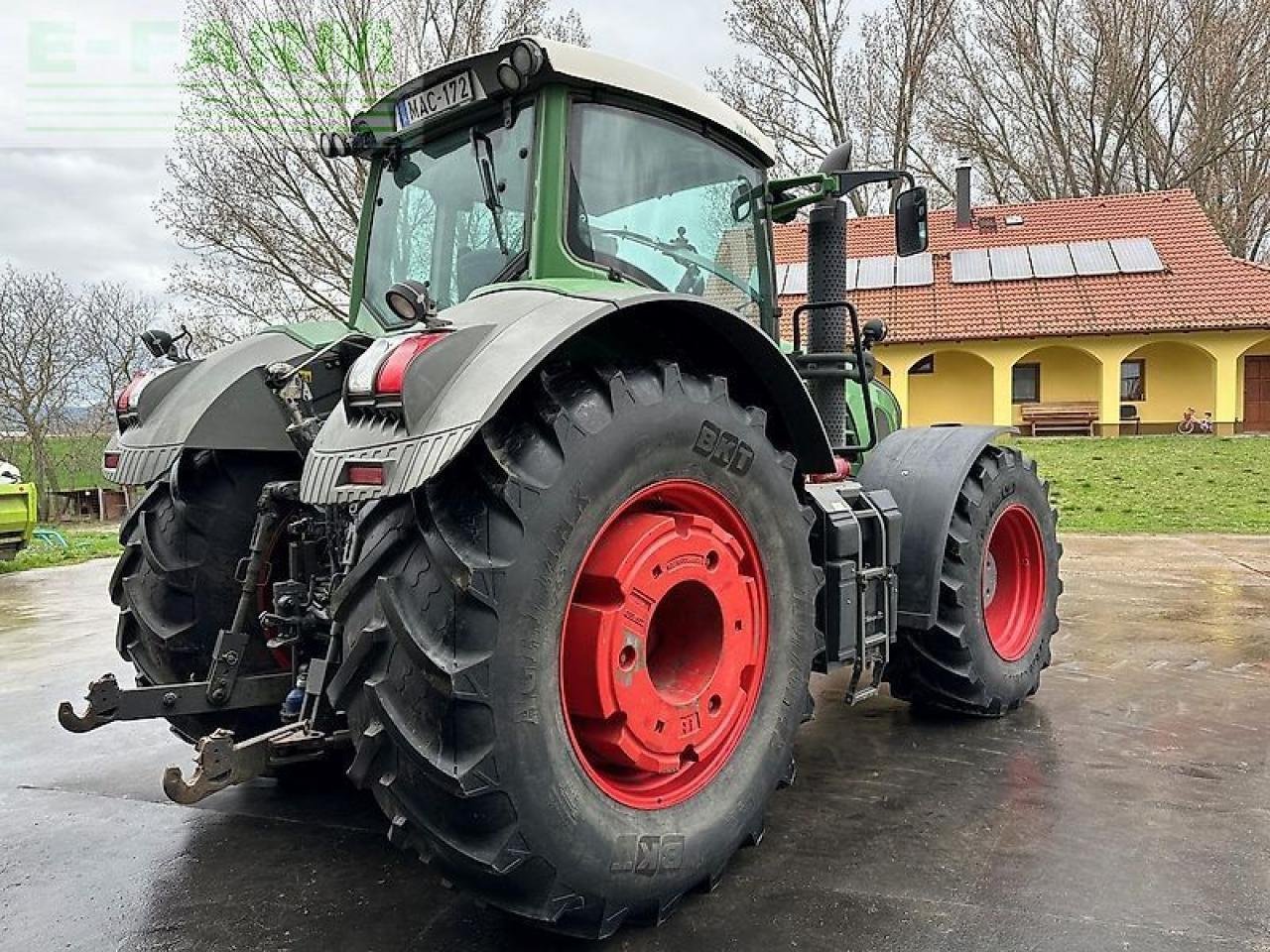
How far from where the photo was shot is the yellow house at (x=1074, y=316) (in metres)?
21.4

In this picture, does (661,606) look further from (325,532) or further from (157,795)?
(157,795)

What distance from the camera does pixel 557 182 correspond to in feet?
9.37

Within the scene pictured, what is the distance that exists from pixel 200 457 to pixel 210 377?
27cm

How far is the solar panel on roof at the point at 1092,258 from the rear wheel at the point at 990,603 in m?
20.2

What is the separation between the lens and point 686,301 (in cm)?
244

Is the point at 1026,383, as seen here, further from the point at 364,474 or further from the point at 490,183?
the point at 364,474

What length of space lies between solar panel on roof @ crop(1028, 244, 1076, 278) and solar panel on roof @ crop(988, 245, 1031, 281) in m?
0.17

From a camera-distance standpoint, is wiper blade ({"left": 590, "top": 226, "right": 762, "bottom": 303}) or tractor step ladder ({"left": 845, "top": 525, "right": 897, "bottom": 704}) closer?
wiper blade ({"left": 590, "top": 226, "right": 762, "bottom": 303})

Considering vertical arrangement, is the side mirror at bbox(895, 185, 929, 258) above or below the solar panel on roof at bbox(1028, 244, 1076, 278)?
below

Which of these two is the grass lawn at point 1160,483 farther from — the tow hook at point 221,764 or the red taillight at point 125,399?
the tow hook at point 221,764

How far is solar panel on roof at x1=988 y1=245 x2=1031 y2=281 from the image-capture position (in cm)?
2258

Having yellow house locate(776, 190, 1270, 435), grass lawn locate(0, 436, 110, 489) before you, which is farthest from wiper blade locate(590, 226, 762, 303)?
grass lawn locate(0, 436, 110, 489)

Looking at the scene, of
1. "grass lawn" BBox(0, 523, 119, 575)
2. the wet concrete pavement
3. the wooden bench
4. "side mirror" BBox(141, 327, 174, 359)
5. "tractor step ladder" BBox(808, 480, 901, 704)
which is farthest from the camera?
the wooden bench

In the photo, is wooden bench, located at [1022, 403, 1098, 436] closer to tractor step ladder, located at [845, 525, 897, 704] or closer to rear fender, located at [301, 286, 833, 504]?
tractor step ladder, located at [845, 525, 897, 704]
